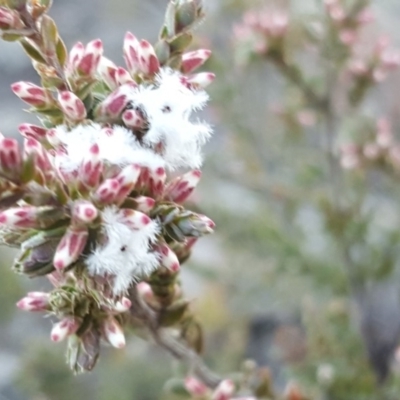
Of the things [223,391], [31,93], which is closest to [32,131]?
[31,93]

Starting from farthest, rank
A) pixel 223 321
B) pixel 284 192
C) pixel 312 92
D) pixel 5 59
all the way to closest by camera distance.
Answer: pixel 5 59, pixel 223 321, pixel 284 192, pixel 312 92

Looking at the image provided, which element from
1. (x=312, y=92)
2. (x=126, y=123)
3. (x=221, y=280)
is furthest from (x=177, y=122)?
(x=221, y=280)

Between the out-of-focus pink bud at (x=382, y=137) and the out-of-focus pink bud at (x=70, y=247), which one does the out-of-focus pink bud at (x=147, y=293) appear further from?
the out-of-focus pink bud at (x=382, y=137)

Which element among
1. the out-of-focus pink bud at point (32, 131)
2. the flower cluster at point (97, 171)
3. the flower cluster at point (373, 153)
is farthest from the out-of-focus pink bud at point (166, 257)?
the flower cluster at point (373, 153)

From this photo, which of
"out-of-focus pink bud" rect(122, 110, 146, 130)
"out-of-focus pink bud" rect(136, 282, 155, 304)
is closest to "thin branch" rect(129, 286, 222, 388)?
"out-of-focus pink bud" rect(136, 282, 155, 304)

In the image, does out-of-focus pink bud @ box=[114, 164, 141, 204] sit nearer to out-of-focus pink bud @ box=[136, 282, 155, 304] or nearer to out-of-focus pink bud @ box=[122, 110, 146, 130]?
out-of-focus pink bud @ box=[122, 110, 146, 130]

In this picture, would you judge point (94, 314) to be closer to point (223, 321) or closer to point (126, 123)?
point (126, 123)
